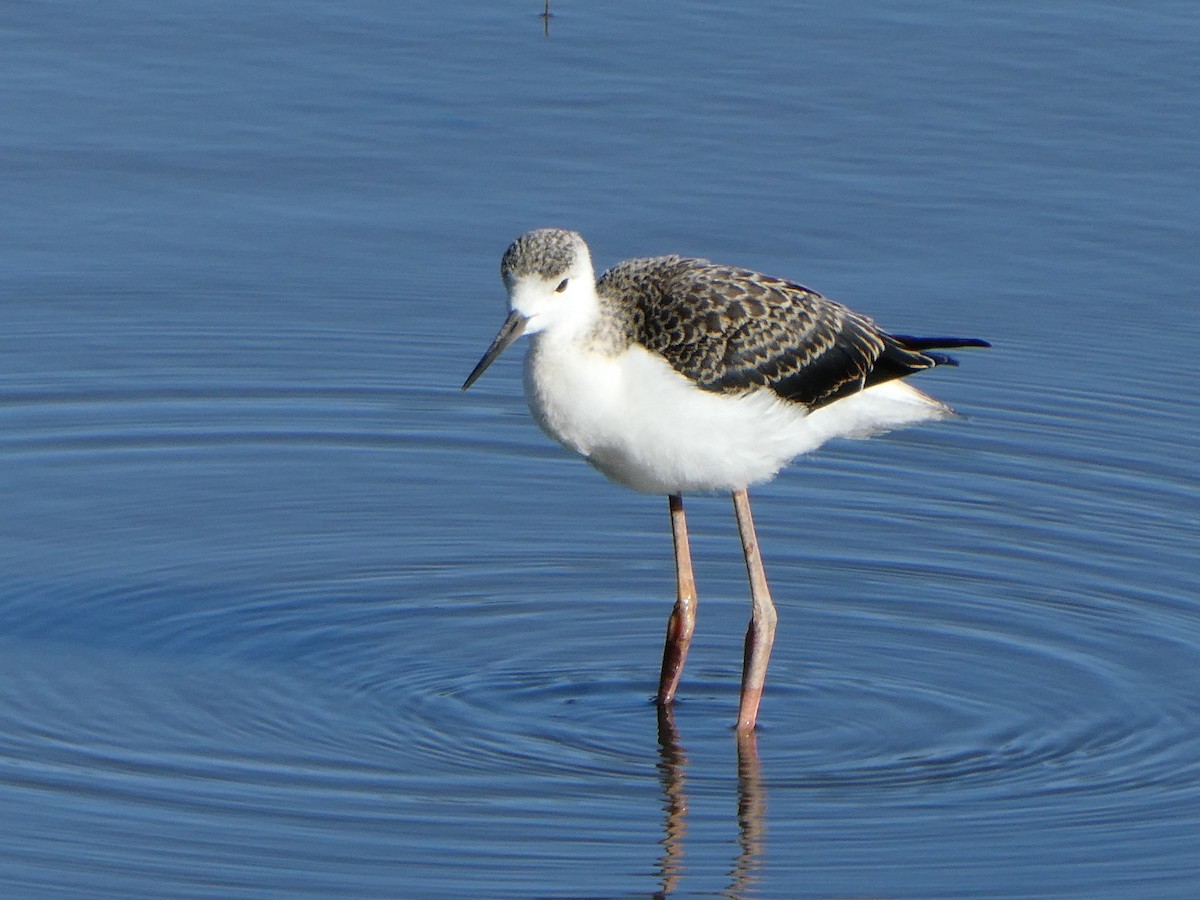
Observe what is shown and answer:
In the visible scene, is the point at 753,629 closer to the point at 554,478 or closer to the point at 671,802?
the point at 671,802

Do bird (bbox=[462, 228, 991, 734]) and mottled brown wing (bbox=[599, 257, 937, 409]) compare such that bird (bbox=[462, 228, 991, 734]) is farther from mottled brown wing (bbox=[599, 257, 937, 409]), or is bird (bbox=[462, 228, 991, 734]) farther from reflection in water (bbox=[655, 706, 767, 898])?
reflection in water (bbox=[655, 706, 767, 898])

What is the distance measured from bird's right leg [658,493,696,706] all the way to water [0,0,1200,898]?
10cm

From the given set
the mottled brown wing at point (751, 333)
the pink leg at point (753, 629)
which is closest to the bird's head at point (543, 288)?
the mottled brown wing at point (751, 333)

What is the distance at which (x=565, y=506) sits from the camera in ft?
33.8

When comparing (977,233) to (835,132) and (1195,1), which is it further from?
(1195,1)

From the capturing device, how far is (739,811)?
25.6ft

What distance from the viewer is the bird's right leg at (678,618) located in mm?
8859

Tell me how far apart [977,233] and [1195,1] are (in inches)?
143

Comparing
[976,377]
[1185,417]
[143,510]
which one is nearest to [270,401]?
[143,510]

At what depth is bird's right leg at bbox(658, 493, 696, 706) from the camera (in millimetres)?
8859

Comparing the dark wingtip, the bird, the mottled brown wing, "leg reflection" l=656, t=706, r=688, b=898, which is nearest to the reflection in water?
"leg reflection" l=656, t=706, r=688, b=898

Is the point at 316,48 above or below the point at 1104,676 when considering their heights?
above

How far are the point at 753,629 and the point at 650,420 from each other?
118cm

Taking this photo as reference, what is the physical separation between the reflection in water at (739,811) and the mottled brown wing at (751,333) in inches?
48.9
